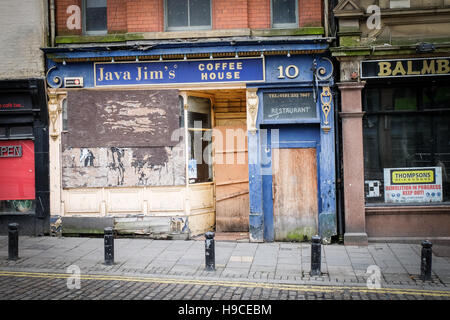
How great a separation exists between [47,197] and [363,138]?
8.56 metres

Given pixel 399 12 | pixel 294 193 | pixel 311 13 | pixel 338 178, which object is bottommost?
pixel 294 193

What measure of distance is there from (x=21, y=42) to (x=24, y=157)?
10.3 ft

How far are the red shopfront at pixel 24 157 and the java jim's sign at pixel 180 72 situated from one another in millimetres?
1919

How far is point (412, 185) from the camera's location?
10.5 meters

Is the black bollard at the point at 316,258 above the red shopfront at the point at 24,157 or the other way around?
the other way around

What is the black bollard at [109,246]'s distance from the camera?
8.38 metres

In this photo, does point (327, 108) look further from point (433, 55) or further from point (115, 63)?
point (115, 63)

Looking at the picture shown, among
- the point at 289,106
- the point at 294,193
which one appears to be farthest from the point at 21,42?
the point at 294,193

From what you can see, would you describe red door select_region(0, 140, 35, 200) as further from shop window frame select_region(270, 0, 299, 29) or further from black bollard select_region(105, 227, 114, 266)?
shop window frame select_region(270, 0, 299, 29)

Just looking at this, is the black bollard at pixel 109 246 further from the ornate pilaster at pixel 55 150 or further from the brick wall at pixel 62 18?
the brick wall at pixel 62 18

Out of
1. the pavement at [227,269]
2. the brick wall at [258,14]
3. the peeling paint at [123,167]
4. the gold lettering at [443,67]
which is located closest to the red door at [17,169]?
the peeling paint at [123,167]

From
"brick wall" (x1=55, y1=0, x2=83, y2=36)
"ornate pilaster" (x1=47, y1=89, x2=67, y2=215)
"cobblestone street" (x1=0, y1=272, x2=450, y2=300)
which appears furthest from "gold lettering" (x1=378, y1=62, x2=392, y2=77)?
"ornate pilaster" (x1=47, y1=89, x2=67, y2=215)

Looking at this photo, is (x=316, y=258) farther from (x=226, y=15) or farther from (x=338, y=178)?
(x=226, y=15)

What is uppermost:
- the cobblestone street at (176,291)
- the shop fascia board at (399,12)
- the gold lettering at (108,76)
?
the shop fascia board at (399,12)
